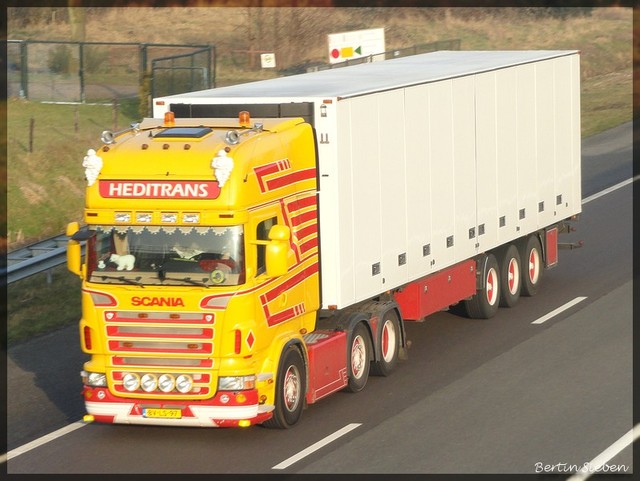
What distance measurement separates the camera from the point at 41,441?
1600cm

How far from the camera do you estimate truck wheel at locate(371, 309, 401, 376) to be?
59.9ft

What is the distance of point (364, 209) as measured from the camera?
57.0ft

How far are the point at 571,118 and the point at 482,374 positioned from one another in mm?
7494

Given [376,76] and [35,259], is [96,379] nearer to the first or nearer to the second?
[376,76]

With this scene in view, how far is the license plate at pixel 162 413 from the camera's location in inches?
601

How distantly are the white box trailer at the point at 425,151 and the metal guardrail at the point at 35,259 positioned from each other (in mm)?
5309

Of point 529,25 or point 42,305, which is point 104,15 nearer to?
point 529,25

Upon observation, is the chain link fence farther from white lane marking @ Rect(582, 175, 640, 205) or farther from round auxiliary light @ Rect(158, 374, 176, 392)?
round auxiliary light @ Rect(158, 374, 176, 392)

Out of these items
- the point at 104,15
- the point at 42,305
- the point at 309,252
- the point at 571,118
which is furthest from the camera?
the point at 104,15

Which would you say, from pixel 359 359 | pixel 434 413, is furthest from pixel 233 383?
pixel 359 359

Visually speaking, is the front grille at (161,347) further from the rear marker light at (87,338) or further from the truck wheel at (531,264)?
the truck wheel at (531,264)

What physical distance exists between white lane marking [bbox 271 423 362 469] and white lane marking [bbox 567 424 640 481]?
9.33 ft
